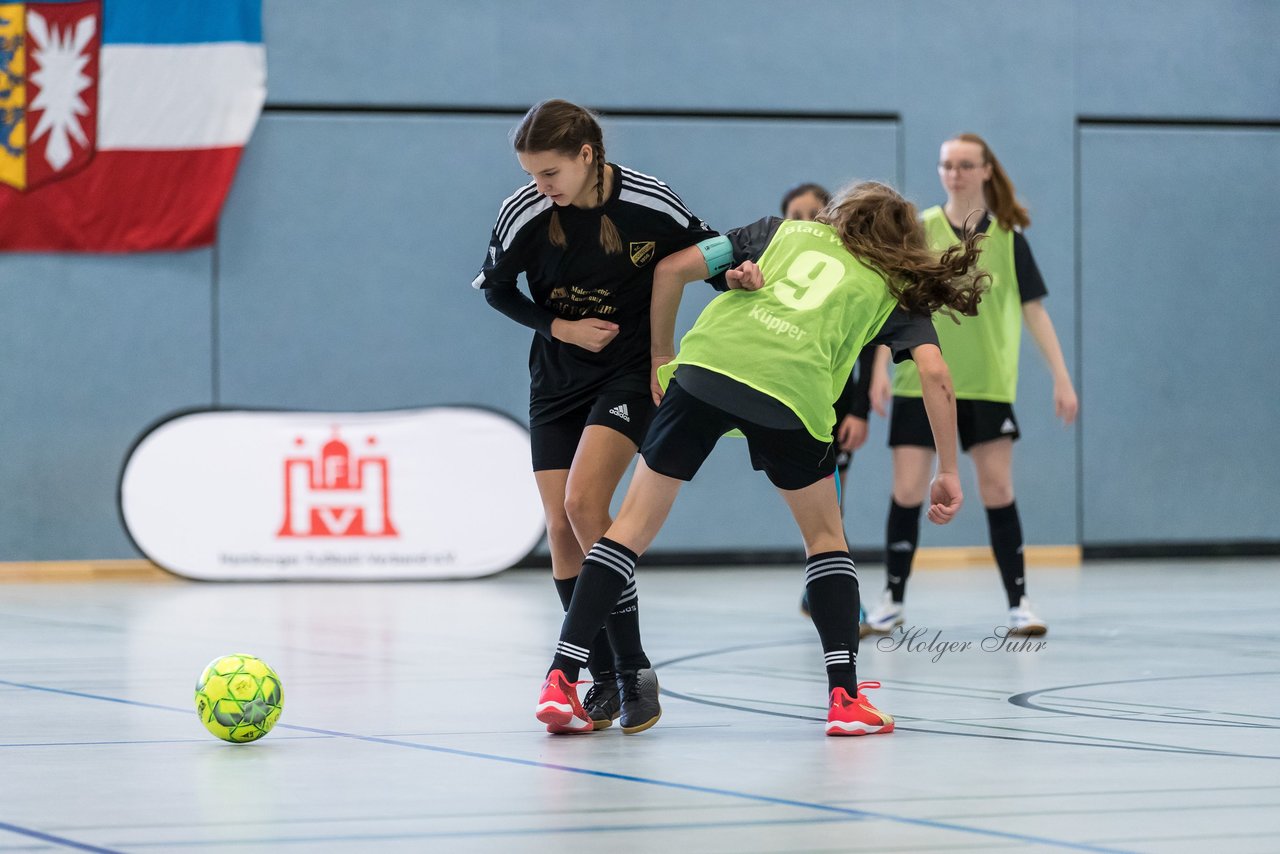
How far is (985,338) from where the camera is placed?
6.26 meters

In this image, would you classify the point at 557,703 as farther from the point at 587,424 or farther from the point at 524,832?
the point at 524,832

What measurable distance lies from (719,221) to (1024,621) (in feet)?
15.9

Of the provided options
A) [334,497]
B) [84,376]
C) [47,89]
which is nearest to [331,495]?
[334,497]

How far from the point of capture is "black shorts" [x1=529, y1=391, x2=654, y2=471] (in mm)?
4020

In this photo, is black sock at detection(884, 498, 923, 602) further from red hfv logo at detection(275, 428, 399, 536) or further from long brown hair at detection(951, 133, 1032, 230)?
red hfv logo at detection(275, 428, 399, 536)

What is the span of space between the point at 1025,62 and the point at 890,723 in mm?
7802

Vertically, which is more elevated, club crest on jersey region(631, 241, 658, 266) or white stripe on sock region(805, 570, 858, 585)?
club crest on jersey region(631, 241, 658, 266)

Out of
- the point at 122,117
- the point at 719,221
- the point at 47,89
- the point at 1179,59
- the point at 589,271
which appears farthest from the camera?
the point at 1179,59

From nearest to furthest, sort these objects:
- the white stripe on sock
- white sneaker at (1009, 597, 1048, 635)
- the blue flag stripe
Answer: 1. the white stripe on sock
2. white sneaker at (1009, 597, 1048, 635)
3. the blue flag stripe

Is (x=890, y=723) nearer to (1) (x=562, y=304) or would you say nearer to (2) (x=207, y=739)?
(1) (x=562, y=304)

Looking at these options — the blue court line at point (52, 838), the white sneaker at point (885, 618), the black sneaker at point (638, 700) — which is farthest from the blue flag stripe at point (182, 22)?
the blue court line at point (52, 838)

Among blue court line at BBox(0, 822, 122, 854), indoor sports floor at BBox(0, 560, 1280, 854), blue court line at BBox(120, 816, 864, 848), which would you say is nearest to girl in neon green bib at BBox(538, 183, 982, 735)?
indoor sports floor at BBox(0, 560, 1280, 854)

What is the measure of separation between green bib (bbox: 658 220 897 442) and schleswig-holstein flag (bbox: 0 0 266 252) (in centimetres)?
671

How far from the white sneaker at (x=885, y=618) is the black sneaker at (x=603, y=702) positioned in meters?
2.24
